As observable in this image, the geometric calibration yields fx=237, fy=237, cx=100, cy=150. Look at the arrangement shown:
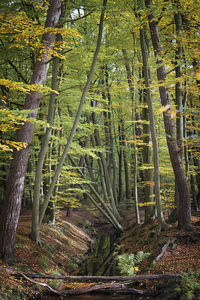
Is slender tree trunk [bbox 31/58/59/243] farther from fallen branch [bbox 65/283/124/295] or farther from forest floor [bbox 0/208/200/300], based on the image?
fallen branch [bbox 65/283/124/295]

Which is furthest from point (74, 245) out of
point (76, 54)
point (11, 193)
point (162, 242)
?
point (76, 54)

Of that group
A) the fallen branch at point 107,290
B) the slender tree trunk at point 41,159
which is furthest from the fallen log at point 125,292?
the slender tree trunk at point 41,159

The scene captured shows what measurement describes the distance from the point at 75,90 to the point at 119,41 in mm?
4644

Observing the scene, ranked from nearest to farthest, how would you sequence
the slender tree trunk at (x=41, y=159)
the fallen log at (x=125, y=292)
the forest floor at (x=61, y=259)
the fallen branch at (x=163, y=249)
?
the fallen log at (x=125, y=292) < the forest floor at (x=61, y=259) < the fallen branch at (x=163, y=249) < the slender tree trunk at (x=41, y=159)

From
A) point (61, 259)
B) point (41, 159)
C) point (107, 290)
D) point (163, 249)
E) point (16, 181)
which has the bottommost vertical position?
point (61, 259)

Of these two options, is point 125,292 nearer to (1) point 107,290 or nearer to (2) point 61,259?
(1) point 107,290

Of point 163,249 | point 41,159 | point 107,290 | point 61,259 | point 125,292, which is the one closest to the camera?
point 125,292

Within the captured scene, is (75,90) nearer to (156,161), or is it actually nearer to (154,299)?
(156,161)

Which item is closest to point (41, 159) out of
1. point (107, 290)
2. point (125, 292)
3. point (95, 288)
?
point (95, 288)

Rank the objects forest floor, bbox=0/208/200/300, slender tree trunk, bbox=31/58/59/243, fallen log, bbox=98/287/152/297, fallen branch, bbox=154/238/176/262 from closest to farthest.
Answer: fallen log, bbox=98/287/152/297
forest floor, bbox=0/208/200/300
fallen branch, bbox=154/238/176/262
slender tree trunk, bbox=31/58/59/243

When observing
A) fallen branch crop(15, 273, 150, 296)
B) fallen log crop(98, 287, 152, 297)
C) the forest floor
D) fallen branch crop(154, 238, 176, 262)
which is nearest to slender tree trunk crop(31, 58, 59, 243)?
the forest floor

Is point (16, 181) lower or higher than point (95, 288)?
higher

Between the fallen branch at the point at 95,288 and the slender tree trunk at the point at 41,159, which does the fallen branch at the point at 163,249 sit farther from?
the slender tree trunk at the point at 41,159

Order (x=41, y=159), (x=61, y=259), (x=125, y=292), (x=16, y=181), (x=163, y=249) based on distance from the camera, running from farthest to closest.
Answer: (x=61, y=259)
(x=41, y=159)
(x=163, y=249)
(x=16, y=181)
(x=125, y=292)
